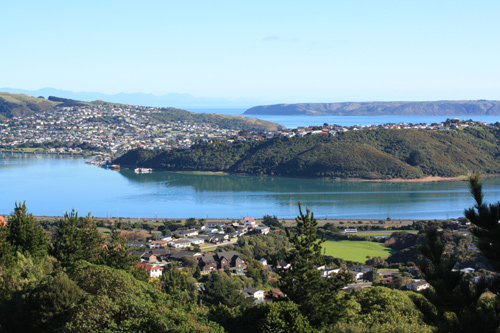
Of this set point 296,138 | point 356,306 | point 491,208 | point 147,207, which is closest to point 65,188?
point 147,207

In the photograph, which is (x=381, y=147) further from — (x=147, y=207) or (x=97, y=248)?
(x=97, y=248)

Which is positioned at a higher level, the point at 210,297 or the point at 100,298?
the point at 100,298

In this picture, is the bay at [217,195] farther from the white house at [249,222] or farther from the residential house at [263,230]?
the residential house at [263,230]

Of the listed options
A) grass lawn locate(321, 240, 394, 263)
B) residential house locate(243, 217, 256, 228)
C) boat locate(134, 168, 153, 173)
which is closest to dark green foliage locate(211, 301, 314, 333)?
grass lawn locate(321, 240, 394, 263)

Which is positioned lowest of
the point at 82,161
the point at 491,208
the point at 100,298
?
the point at 82,161

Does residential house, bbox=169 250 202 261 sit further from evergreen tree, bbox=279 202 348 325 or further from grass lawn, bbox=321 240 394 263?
evergreen tree, bbox=279 202 348 325

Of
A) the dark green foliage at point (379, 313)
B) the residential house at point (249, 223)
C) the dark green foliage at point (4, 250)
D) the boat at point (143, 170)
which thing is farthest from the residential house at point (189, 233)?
the boat at point (143, 170)

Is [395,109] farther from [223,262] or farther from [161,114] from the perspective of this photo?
[223,262]
